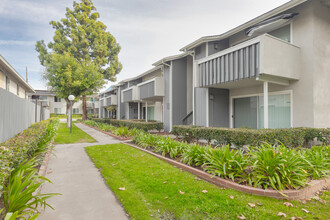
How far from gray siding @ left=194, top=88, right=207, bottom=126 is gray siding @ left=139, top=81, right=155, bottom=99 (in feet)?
15.0

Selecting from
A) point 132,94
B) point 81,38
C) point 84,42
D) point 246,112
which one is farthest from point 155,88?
point 81,38

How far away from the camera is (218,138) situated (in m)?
7.16

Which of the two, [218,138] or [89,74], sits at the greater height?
[89,74]

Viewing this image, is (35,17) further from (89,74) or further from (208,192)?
(208,192)

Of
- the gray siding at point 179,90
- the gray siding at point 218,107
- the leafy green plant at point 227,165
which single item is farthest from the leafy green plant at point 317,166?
the gray siding at point 179,90

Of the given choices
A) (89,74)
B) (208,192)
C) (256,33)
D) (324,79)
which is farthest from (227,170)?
(89,74)

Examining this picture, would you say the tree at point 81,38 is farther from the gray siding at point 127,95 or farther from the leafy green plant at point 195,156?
the leafy green plant at point 195,156

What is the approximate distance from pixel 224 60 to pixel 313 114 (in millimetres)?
4277

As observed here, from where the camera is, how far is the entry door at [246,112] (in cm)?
941

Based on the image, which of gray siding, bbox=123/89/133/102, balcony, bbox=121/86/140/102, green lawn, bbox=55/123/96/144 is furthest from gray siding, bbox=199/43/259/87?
gray siding, bbox=123/89/133/102

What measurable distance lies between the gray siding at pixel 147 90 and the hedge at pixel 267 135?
7.55 metres

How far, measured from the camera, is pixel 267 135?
5875mm

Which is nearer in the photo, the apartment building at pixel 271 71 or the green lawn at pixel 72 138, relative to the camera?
the apartment building at pixel 271 71

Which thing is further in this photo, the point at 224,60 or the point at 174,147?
the point at 224,60
